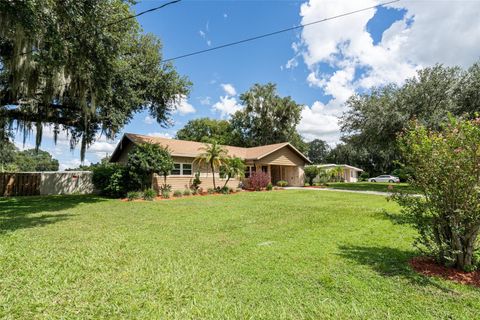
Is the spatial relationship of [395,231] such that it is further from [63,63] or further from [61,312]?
[63,63]

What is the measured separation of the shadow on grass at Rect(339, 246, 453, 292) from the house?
42.4 feet

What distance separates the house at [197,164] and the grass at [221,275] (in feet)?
35.1

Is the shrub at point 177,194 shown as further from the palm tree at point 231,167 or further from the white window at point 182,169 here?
the palm tree at point 231,167

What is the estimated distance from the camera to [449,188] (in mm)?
3625

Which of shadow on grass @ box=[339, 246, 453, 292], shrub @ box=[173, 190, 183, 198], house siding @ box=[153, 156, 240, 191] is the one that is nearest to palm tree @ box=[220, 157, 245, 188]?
house siding @ box=[153, 156, 240, 191]

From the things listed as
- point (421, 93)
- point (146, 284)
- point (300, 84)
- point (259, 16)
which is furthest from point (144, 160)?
point (421, 93)

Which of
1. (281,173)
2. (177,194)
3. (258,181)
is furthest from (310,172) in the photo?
(177,194)

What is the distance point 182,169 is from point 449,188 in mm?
15927

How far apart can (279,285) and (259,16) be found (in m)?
8.83

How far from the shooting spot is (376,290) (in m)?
3.22

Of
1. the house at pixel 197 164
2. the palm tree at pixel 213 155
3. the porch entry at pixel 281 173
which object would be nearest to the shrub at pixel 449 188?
the house at pixel 197 164

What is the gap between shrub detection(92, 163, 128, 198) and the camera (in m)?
14.6

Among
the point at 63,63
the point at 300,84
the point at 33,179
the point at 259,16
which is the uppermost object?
the point at 300,84

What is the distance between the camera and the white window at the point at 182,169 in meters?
17.6
